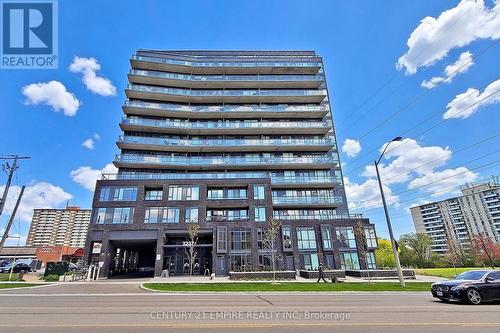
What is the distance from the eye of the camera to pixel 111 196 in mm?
37438

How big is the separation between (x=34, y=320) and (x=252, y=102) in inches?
2038

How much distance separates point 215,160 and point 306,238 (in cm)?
2023

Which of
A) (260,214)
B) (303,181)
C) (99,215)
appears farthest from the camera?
(303,181)

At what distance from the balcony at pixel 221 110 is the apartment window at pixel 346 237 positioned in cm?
2452

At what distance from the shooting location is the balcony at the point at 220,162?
45.6 metres

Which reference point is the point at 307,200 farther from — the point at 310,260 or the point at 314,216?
the point at 310,260

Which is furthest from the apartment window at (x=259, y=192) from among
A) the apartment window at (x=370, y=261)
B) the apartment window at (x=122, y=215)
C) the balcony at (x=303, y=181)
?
the apartment window at (x=122, y=215)

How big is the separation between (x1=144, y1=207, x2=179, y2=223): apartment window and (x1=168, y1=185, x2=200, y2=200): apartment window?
1.86 meters

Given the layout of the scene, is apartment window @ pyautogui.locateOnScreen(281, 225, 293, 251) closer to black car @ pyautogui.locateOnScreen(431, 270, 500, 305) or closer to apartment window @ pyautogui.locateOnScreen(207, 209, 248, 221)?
apartment window @ pyautogui.locateOnScreen(207, 209, 248, 221)

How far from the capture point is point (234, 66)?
58594 millimetres

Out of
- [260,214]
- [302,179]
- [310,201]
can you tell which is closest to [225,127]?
[302,179]

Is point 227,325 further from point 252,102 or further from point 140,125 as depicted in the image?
point 252,102

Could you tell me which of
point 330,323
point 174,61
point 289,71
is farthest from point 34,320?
point 289,71

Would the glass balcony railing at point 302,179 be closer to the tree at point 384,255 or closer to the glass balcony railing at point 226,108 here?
the glass balcony railing at point 226,108
